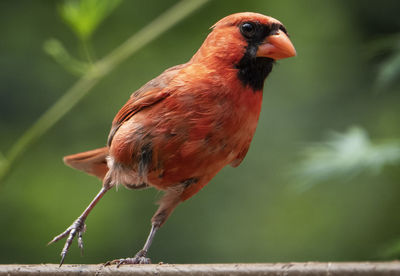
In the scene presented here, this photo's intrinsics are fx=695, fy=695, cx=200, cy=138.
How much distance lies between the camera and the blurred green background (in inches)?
209

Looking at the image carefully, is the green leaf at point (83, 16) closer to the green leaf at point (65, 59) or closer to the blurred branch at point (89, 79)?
the green leaf at point (65, 59)

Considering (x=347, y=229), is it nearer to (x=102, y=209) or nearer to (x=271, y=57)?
(x=102, y=209)

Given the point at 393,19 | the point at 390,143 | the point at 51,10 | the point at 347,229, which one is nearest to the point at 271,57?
the point at 390,143

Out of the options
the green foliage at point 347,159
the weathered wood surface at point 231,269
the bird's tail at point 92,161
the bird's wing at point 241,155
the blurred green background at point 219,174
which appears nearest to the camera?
the weathered wood surface at point 231,269

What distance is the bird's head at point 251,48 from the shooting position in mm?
2734

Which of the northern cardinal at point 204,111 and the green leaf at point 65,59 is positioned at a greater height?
the green leaf at point 65,59

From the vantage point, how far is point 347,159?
2666 millimetres

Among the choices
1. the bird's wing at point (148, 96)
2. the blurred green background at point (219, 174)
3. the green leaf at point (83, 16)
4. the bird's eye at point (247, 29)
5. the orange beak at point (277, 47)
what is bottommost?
the blurred green background at point (219, 174)

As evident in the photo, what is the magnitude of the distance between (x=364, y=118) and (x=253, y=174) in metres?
1.27

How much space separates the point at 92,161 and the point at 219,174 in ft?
7.51

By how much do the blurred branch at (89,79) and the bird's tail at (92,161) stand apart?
302 mm

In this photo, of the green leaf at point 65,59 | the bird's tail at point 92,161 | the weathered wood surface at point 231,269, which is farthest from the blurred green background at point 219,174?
the weathered wood surface at point 231,269

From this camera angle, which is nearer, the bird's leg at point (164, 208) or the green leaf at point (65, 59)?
the bird's leg at point (164, 208)

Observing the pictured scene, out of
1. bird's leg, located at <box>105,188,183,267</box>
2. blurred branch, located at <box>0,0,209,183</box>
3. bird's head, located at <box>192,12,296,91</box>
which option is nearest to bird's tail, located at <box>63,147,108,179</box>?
blurred branch, located at <box>0,0,209,183</box>
